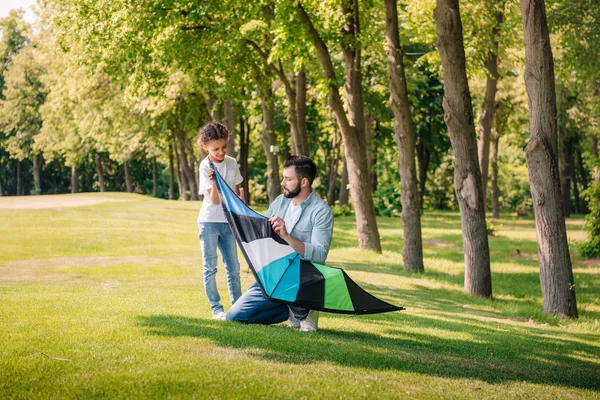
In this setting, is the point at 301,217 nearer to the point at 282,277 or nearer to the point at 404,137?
the point at 282,277

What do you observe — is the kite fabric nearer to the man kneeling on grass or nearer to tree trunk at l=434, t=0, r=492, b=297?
the man kneeling on grass

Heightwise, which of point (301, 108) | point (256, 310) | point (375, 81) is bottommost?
point (256, 310)

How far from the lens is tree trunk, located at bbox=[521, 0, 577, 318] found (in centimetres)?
1241

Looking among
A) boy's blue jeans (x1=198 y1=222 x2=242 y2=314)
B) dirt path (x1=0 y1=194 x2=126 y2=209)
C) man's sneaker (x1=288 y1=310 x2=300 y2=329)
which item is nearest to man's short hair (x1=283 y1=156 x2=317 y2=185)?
boy's blue jeans (x1=198 y1=222 x2=242 y2=314)

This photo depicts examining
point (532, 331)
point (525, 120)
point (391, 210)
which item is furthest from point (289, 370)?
point (525, 120)

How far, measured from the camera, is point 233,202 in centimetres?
784

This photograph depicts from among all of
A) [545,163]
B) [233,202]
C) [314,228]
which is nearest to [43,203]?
[545,163]

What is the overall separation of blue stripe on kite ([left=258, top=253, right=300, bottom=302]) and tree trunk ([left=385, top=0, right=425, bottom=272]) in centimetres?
1058

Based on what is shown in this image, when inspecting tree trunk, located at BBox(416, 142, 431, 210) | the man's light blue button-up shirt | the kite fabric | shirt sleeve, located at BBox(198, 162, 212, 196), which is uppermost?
tree trunk, located at BBox(416, 142, 431, 210)

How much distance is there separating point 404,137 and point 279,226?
37.1 ft

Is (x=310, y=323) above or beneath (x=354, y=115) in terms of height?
beneath

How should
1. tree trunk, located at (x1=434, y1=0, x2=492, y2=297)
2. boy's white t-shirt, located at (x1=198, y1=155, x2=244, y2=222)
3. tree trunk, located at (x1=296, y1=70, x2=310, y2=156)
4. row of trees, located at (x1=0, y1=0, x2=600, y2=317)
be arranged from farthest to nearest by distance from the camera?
tree trunk, located at (x1=296, y1=70, x2=310, y2=156), tree trunk, located at (x1=434, y1=0, x2=492, y2=297), row of trees, located at (x1=0, y1=0, x2=600, y2=317), boy's white t-shirt, located at (x1=198, y1=155, x2=244, y2=222)

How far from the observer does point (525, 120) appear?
42.6 meters

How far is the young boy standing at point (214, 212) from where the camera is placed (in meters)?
8.32
